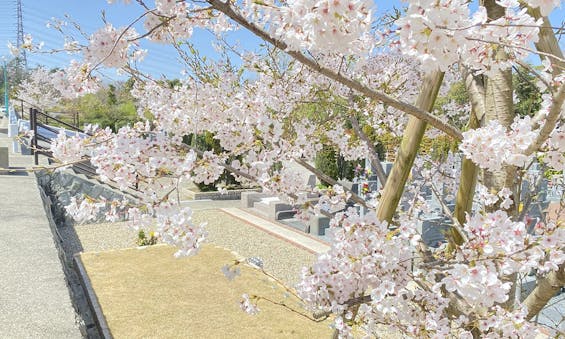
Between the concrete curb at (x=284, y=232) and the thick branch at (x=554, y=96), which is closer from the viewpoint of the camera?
the thick branch at (x=554, y=96)

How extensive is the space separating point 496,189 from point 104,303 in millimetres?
4489

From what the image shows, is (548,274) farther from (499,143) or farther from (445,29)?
(445,29)

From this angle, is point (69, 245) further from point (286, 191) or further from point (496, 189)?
point (496, 189)

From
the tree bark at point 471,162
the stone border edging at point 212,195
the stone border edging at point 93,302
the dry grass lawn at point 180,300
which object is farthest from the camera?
the stone border edging at point 212,195

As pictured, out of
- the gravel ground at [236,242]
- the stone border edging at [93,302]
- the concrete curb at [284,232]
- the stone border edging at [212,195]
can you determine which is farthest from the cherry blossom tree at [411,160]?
the stone border edging at [212,195]

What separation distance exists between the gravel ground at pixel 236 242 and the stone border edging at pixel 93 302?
1.41m

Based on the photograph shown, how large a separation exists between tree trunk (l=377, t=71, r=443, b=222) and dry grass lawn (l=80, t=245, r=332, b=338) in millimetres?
2319

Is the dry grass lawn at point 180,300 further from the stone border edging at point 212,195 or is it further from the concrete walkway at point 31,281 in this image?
the stone border edging at point 212,195

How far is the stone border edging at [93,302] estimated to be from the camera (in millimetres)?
4448

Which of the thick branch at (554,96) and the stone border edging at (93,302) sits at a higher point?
the thick branch at (554,96)

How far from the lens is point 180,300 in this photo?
533 centimetres

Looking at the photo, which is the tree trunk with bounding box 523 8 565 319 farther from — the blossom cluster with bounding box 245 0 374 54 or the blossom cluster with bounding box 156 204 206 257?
the blossom cluster with bounding box 156 204 206 257

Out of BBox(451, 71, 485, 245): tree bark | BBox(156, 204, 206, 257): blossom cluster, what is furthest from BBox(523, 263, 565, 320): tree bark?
BBox(156, 204, 206, 257): blossom cluster

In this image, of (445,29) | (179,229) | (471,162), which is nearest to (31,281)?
(179,229)
